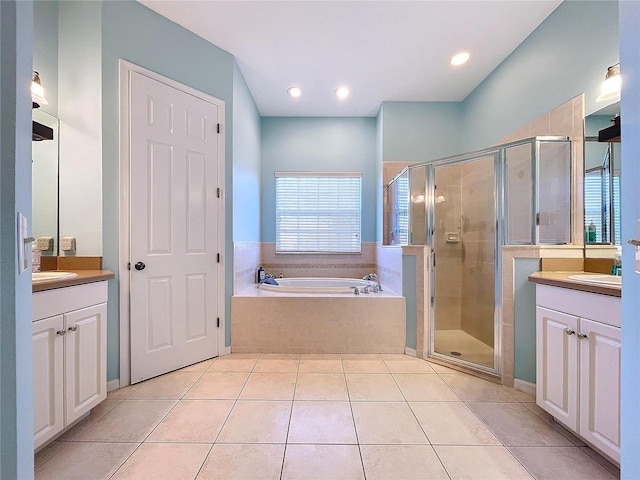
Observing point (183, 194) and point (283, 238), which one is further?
point (283, 238)

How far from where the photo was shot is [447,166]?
8.77 ft

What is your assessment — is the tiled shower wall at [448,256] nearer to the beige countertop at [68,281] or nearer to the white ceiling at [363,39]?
the white ceiling at [363,39]

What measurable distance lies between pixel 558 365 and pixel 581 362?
15 centimetres

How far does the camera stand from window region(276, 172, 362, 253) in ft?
13.6

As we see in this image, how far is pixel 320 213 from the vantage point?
414 centimetres

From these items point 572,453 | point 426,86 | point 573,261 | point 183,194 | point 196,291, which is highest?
point 426,86

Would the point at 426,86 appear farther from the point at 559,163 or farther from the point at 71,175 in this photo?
the point at 71,175

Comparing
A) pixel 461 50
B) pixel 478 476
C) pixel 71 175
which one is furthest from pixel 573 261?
pixel 71 175

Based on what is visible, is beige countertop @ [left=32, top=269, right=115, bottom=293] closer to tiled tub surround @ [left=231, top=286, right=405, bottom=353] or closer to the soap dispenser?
tiled tub surround @ [left=231, top=286, right=405, bottom=353]

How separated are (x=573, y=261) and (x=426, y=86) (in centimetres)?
232

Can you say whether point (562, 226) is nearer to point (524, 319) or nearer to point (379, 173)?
point (524, 319)

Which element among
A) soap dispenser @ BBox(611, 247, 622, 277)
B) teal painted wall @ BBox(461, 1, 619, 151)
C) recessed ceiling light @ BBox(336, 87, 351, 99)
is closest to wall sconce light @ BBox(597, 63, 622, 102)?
teal painted wall @ BBox(461, 1, 619, 151)

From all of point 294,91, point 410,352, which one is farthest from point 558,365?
point 294,91

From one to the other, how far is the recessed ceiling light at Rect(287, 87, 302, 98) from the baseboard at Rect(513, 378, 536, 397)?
344 cm
